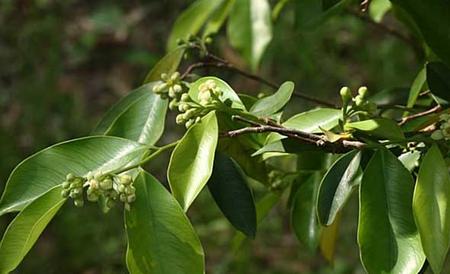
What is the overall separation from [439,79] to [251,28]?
0.46 m

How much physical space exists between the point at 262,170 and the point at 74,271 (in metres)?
1.72

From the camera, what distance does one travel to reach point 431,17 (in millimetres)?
833

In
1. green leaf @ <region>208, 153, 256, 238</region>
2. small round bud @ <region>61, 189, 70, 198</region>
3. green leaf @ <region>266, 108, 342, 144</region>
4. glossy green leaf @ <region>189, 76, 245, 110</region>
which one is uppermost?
glossy green leaf @ <region>189, 76, 245, 110</region>

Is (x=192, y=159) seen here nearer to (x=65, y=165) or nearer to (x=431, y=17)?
(x=65, y=165)

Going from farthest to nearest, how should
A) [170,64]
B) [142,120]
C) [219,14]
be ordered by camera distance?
[219,14] → [170,64] → [142,120]

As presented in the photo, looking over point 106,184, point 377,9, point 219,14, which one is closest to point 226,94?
point 106,184

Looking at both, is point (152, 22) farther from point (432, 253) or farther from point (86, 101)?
point (432, 253)

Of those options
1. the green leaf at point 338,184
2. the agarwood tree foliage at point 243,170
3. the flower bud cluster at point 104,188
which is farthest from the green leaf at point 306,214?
the flower bud cluster at point 104,188

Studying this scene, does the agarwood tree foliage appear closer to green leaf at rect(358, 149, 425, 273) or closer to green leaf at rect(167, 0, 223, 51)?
green leaf at rect(358, 149, 425, 273)

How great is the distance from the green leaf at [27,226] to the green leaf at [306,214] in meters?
0.32

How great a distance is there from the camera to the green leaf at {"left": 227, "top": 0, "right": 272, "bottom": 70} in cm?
130

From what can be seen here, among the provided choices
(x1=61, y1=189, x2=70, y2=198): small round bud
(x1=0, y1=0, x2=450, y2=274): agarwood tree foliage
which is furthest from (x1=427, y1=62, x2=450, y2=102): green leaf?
(x1=61, y1=189, x2=70, y2=198): small round bud

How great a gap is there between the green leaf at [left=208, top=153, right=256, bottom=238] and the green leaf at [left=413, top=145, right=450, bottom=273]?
0.20 m

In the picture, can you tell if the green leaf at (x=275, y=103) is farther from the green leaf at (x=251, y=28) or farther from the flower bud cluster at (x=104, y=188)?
the green leaf at (x=251, y=28)
